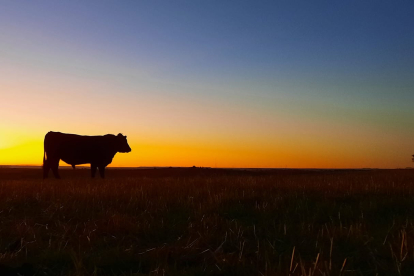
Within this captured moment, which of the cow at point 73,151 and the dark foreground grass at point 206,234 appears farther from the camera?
the cow at point 73,151

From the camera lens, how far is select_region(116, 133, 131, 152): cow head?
22.5 metres

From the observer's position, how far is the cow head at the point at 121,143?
22.5 metres

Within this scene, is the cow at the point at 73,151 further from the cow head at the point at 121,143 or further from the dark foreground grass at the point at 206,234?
the dark foreground grass at the point at 206,234

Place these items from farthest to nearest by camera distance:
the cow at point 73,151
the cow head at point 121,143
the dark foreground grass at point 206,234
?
the cow head at point 121,143
the cow at point 73,151
the dark foreground grass at point 206,234

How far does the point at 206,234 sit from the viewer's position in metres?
4.72

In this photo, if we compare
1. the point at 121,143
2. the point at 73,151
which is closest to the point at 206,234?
the point at 73,151

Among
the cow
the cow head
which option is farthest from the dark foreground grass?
the cow head

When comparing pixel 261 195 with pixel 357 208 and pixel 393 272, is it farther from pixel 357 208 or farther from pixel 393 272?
pixel 393 272

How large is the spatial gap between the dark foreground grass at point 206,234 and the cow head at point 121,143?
1436 cm

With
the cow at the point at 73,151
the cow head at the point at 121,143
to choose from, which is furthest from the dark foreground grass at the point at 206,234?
the cow head at the point at 121,143

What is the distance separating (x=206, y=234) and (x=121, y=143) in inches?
732

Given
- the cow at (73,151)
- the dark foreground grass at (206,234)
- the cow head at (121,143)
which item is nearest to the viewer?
the dark foreground grass at (206,234)

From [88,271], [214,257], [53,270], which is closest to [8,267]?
[53,270]

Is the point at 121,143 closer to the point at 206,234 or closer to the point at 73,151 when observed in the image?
the point at 73,151
